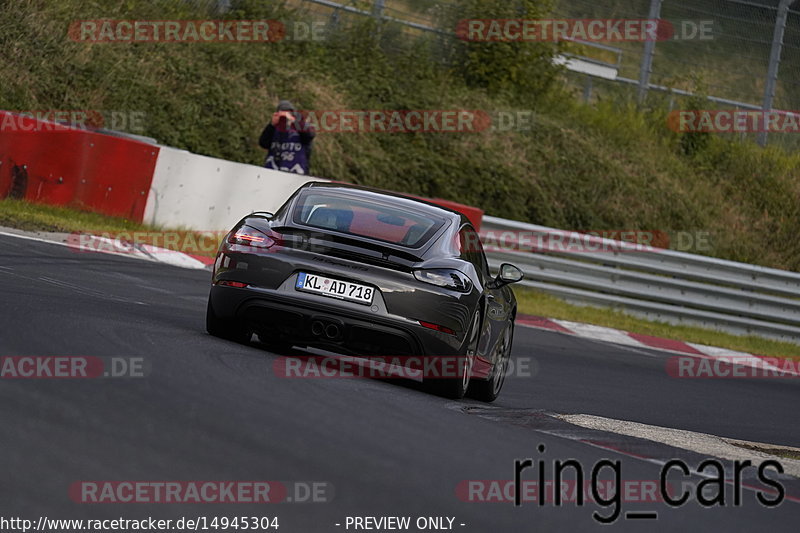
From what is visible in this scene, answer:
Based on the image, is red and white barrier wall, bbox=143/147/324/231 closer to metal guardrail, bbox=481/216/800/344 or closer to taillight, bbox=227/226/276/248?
metal guardrail, bbox=481/216/800/344

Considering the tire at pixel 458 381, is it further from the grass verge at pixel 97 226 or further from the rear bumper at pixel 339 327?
the grass verge at pixel 97 226

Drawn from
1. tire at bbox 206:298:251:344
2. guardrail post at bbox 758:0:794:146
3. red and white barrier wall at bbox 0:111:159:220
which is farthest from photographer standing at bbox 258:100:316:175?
guardrail post at bbox 758:0:794:146

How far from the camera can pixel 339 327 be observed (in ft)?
25.5

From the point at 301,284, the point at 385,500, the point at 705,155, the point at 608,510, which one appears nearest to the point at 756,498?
the point at 608,510

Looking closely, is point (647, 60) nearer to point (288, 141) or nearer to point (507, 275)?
point (288, 141)

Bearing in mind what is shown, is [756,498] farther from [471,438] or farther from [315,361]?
[315,361]

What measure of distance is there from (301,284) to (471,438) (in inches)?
68.5

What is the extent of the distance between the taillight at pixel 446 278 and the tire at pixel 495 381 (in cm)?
113

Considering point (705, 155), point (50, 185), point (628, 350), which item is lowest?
point (628, 350)

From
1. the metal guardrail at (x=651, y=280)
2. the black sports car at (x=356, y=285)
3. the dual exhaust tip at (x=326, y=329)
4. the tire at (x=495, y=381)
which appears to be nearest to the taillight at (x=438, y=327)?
the black sports car at (x=356, y=285)

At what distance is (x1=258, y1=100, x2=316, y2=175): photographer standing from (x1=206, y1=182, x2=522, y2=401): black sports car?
944 cm

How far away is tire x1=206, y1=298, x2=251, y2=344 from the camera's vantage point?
841 centimetres

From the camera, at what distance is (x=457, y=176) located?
79.2ft

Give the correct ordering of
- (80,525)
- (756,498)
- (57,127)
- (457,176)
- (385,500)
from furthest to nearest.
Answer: (457,176)
(57,127)
(756,498)
(385,500)
(80,525)
